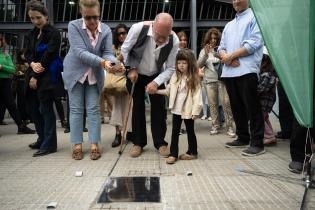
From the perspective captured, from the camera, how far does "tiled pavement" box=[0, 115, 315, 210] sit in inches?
121

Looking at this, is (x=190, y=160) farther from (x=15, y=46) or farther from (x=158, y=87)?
(x=15, y=46)

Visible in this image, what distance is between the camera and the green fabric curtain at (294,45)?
2.63 metres

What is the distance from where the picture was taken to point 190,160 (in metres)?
4.70

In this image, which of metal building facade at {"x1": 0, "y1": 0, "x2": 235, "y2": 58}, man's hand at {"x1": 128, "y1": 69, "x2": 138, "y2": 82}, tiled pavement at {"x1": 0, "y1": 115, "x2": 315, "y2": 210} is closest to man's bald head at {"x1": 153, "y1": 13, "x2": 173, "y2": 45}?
man's hand at {"x1": 128, "y1": 69, "x2": 138, "y2": 82}

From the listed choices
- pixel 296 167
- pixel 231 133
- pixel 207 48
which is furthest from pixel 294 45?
pixel 207 48

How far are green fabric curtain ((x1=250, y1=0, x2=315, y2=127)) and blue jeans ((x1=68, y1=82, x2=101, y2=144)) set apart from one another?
2.75 metres

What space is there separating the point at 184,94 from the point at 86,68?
129cm

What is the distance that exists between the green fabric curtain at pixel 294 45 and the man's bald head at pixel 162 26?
6.24 ft

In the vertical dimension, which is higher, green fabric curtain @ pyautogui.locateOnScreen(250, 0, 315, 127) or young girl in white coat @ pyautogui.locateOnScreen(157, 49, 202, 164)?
green fabric curtain @ pyautogui.locateOnScreen(250, 0, 315, 127)

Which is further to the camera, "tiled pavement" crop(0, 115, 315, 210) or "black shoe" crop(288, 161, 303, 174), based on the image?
"black shoe" crop(288, 161, 303, 174)

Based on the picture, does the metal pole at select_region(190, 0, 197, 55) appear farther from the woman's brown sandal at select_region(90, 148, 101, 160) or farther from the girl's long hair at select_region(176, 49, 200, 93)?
the woman's brown sandal at select_region(90, 148, 101, 160)

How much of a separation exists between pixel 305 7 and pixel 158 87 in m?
2.66

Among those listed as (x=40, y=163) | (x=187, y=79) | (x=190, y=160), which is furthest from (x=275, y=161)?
(x=40, y=163)

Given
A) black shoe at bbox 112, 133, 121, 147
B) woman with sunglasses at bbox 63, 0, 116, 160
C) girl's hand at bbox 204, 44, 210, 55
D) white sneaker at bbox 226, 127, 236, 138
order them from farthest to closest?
girl's hand at bbox 204, 44, 210, 55, white sneaker at bbox 226, 127, 236, 138, black shoe at bbox 112, 133, 121, 147, woman with sunglasses at bbox 63, 0, 116, 160
